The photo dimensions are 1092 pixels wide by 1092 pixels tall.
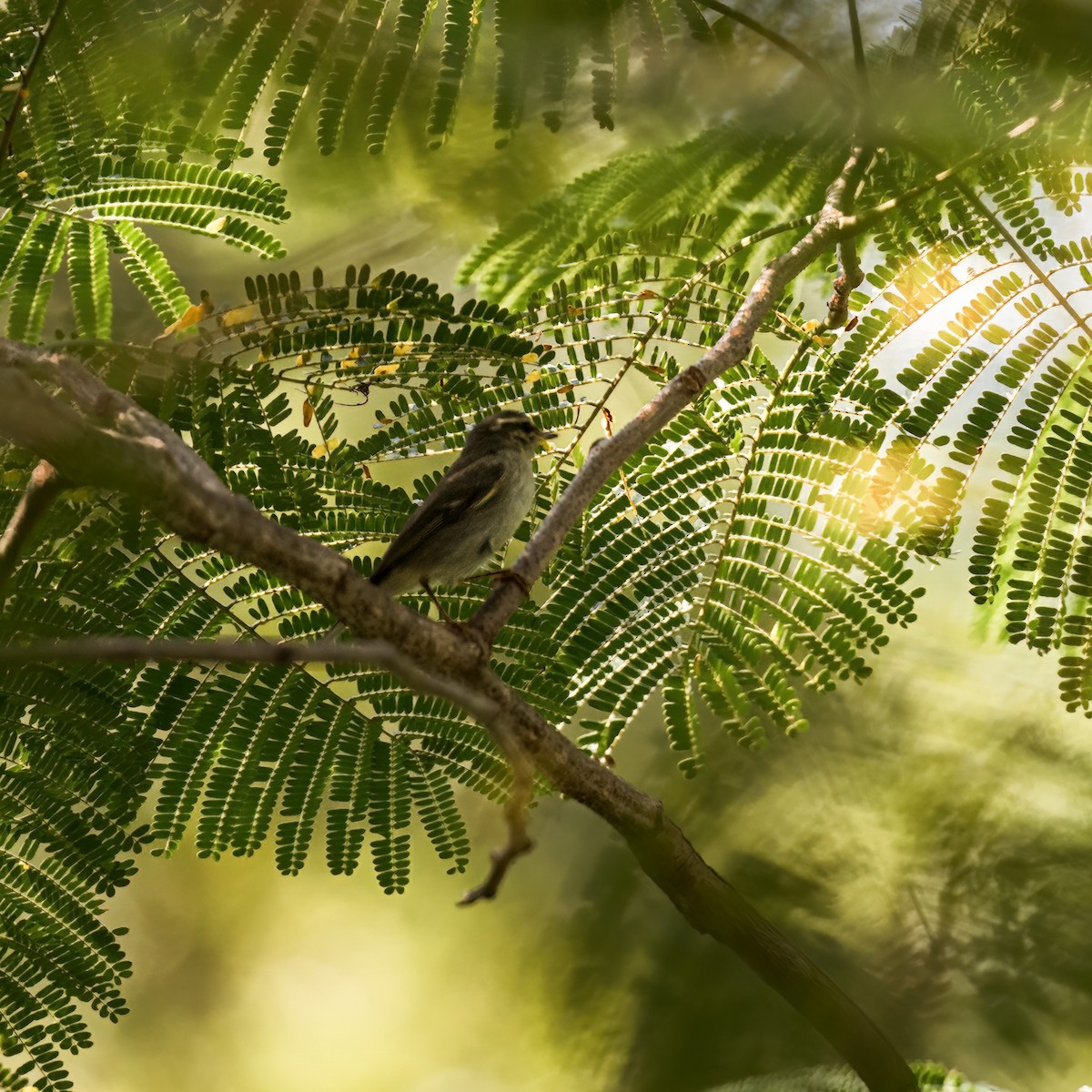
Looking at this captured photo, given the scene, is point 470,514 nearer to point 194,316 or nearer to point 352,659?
point 194,316

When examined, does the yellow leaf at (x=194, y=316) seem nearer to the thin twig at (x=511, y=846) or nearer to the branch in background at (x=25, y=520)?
the branch in background at (x=25, y=520)

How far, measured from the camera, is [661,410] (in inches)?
79.7

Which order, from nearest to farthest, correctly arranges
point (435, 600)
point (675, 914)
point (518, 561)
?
1. point (518, 561)
2. point (435, 600)
3. point (675, 914)

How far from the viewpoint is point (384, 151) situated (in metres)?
2.00

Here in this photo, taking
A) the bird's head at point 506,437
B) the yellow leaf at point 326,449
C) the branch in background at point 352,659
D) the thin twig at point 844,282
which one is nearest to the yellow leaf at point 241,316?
the yellow leaf at point 326,449

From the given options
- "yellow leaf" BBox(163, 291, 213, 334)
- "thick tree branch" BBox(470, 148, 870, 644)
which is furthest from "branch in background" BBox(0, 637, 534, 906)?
"yellow leaf" BBox(163, 291, 213, 334)

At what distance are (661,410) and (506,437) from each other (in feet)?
2.80

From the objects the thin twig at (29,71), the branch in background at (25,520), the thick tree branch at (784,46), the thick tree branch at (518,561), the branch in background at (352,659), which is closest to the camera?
the branch in background at (352,659)

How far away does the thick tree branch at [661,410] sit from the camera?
1.93 m

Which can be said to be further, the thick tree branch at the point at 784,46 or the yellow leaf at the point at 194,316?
the yellow leaf at the point at 194,316

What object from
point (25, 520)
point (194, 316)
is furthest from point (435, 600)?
point (25, 520)

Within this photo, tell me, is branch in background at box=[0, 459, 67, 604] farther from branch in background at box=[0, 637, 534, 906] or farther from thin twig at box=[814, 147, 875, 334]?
thin twig at box=[814, 147, 875, 334]

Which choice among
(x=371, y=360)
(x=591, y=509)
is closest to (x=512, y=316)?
(x=371, y=360)

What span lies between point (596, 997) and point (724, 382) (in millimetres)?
2309
